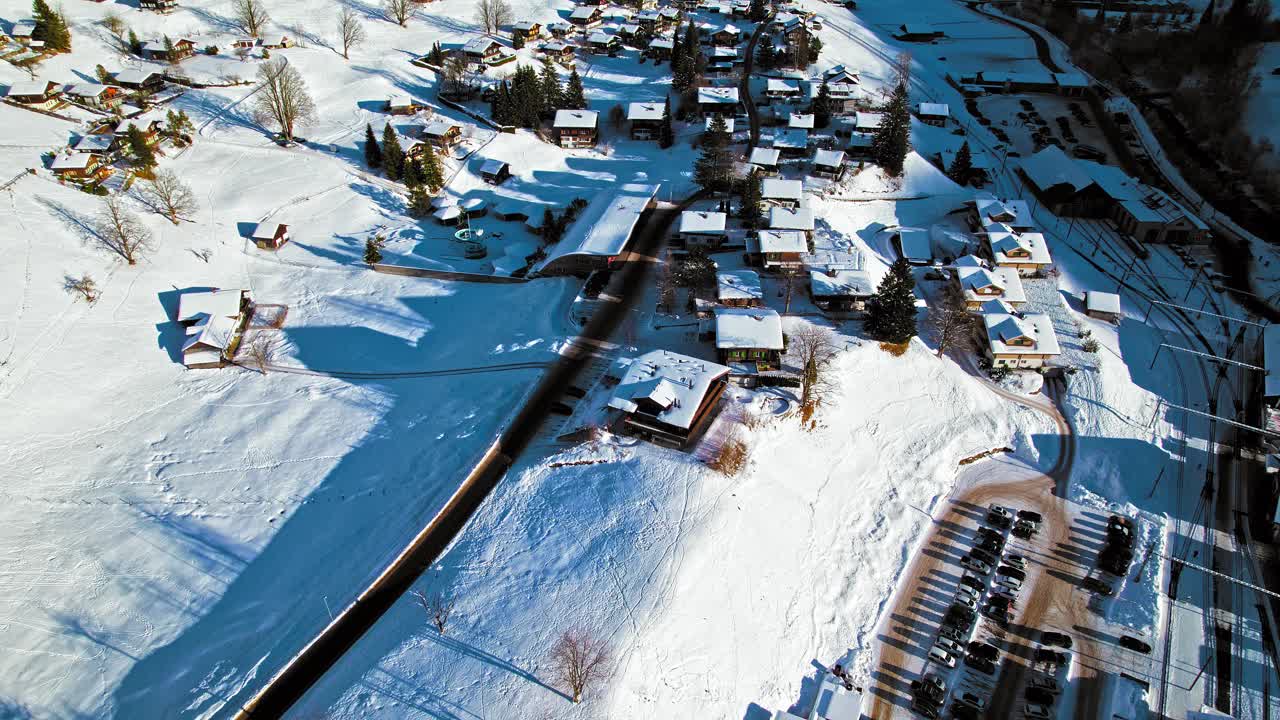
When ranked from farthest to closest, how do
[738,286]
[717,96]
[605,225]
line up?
[717,96], [605,225], [738,286]

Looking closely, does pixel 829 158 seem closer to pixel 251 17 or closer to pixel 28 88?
pixel 251 17

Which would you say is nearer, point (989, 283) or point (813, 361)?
point (813, 361)

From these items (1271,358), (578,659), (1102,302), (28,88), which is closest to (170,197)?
(28,88)

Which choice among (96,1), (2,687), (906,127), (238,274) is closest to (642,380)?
(2,687)

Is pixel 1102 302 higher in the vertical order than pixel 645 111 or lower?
lower

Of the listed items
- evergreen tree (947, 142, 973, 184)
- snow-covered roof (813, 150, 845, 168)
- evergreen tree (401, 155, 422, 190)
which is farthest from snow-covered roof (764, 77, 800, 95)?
evergreen tree (401, 155, 422, 190)

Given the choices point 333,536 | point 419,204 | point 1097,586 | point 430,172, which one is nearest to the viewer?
point 333,536

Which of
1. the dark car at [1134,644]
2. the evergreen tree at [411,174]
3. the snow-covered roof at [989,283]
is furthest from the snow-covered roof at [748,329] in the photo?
the evergreen tree at [411,174]
